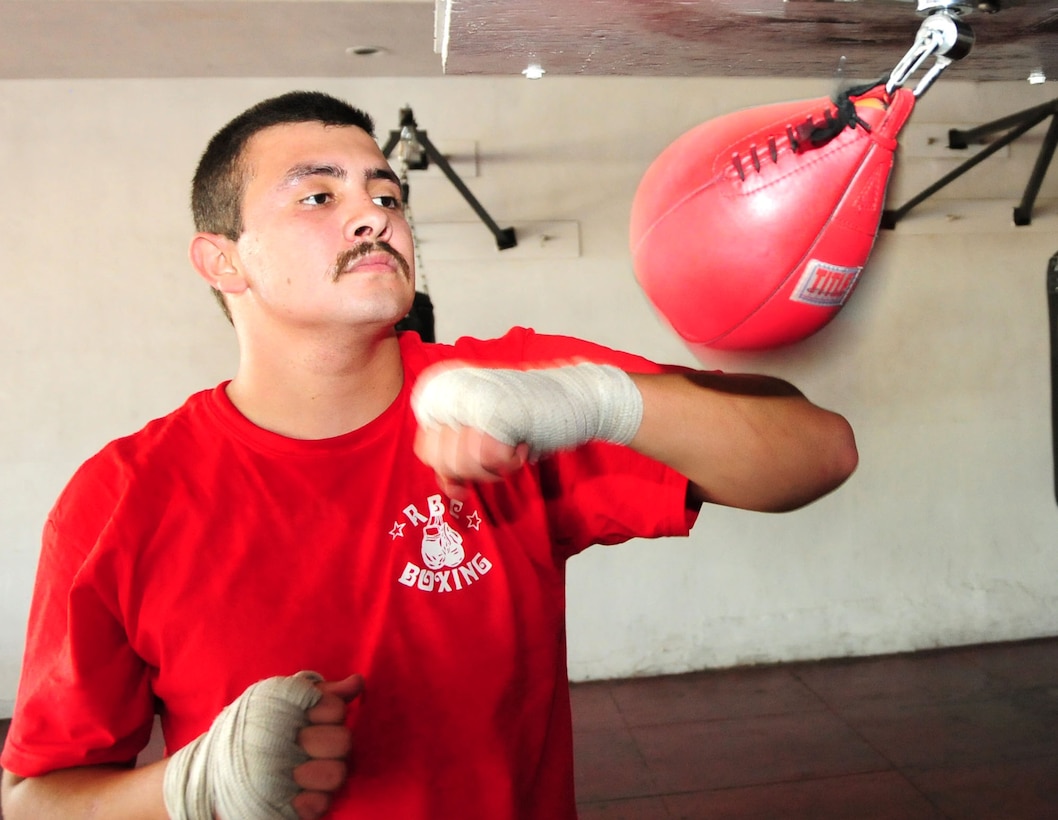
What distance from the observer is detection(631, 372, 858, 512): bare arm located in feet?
3.03

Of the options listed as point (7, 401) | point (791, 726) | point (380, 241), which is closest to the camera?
point (380, 241)

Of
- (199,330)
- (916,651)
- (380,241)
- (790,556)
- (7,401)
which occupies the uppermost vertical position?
(380,241)

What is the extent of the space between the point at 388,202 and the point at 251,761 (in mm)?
695

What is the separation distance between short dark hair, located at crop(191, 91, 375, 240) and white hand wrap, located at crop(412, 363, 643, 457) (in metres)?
0.48

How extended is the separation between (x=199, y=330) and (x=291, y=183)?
7.08ft

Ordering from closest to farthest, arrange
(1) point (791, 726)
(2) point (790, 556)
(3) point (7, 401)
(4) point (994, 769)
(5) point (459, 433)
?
(5) point (459, 433), (4) point (994, 769), (1) point (791, 726), (3) point (7, 401), (2) point (790, 556)

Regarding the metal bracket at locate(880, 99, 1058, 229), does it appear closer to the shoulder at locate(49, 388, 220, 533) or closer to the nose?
the nose

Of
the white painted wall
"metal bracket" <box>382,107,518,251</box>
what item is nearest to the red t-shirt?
"metal bracket" <box>382,107,518,251</box>

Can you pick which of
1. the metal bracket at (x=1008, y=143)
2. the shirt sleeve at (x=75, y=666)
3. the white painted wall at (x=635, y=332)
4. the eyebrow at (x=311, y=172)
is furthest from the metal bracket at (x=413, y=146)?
the shirt sleeve at (x=75, y=666)

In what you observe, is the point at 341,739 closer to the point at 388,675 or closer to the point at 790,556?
the point at 388,675

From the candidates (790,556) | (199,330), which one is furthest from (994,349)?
(199,330)

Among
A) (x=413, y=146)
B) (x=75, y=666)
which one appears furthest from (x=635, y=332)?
(x=75, y=666)

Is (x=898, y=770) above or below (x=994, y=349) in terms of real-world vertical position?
below

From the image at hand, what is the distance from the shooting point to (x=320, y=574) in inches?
38.7
